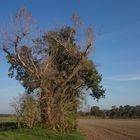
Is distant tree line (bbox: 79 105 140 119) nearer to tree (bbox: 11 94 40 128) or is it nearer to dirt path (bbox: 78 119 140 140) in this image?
dirt path (bbox: 78 119 140 140)

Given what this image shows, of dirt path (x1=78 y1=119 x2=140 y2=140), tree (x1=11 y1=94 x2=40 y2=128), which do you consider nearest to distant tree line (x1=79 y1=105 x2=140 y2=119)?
dirt path (x1=78 y1=119 x2=140 y2=140)

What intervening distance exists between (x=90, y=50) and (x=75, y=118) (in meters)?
7.08

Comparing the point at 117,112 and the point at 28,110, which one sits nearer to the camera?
the point at 28,110

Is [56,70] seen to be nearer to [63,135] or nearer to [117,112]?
[63,135]

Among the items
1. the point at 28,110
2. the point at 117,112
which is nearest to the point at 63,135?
the point at 28,110

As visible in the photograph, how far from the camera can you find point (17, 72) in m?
48.7

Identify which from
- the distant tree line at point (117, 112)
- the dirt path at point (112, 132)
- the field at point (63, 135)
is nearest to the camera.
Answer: the field at point (63, 135)

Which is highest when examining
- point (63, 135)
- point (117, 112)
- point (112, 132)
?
point (117, 112)

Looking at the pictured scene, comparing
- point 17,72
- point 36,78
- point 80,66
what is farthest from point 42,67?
point 17,72

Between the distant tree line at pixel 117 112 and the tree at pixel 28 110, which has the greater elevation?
the distant tree line at pixel 117 112

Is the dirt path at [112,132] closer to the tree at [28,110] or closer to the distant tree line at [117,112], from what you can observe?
the tree at [28,110]

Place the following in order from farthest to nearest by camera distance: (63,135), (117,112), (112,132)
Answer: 1. (117,112)
2. (112,132)
3. (63,135)

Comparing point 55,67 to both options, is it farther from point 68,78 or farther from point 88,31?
point 88,31

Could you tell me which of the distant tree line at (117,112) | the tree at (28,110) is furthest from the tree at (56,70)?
the distant tree line at (117,112)
